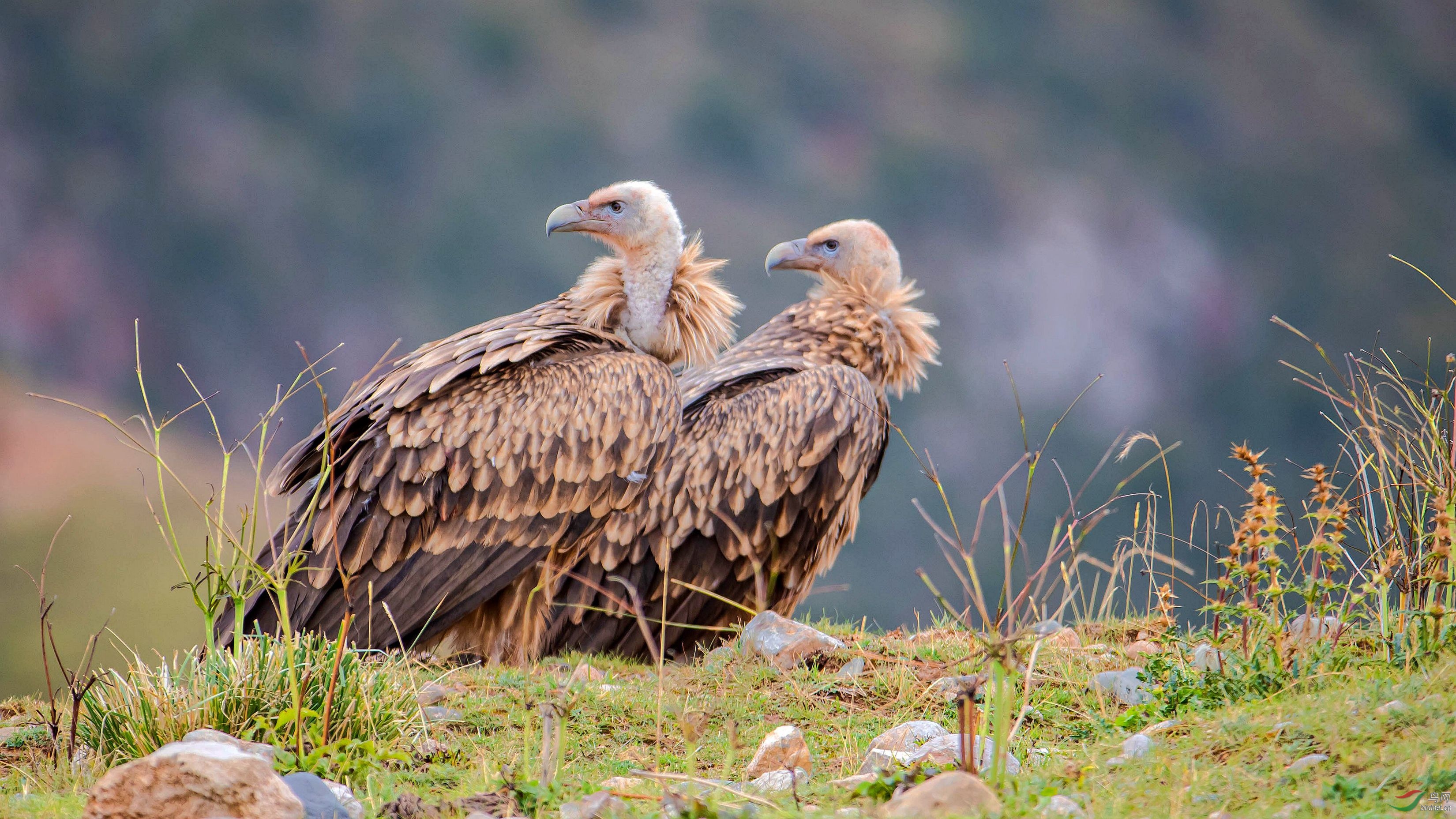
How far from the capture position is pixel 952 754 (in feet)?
10.9

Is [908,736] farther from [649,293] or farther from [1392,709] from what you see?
[649,293]

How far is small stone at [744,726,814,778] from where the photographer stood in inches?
135

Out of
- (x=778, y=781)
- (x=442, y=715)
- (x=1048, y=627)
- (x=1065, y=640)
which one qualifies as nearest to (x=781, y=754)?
(x=778, y=781)

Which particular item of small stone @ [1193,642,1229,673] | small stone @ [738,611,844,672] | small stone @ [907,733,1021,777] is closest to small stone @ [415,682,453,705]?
small stone @ [738,611,844,672]

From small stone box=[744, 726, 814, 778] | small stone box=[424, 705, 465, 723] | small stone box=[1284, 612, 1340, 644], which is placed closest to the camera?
small stone box=[744, 726, 814, 778]

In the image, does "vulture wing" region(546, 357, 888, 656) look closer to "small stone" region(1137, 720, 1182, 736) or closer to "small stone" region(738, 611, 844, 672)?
"small stone" region(738, 611, 844, 672)

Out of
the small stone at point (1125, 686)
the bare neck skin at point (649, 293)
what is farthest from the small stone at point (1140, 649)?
the bare neck skin at point (649, 293)

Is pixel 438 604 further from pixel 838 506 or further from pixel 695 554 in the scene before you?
pixel 838 506

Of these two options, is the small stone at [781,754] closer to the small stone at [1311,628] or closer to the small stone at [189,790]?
the small stone at [189,790]

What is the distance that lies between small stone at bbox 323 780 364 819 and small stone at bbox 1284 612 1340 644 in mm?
2816

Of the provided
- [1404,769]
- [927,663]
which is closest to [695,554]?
[927,663]

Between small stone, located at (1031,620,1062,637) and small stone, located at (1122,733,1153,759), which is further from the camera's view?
small stone, located at (1031,620,1062,637)
